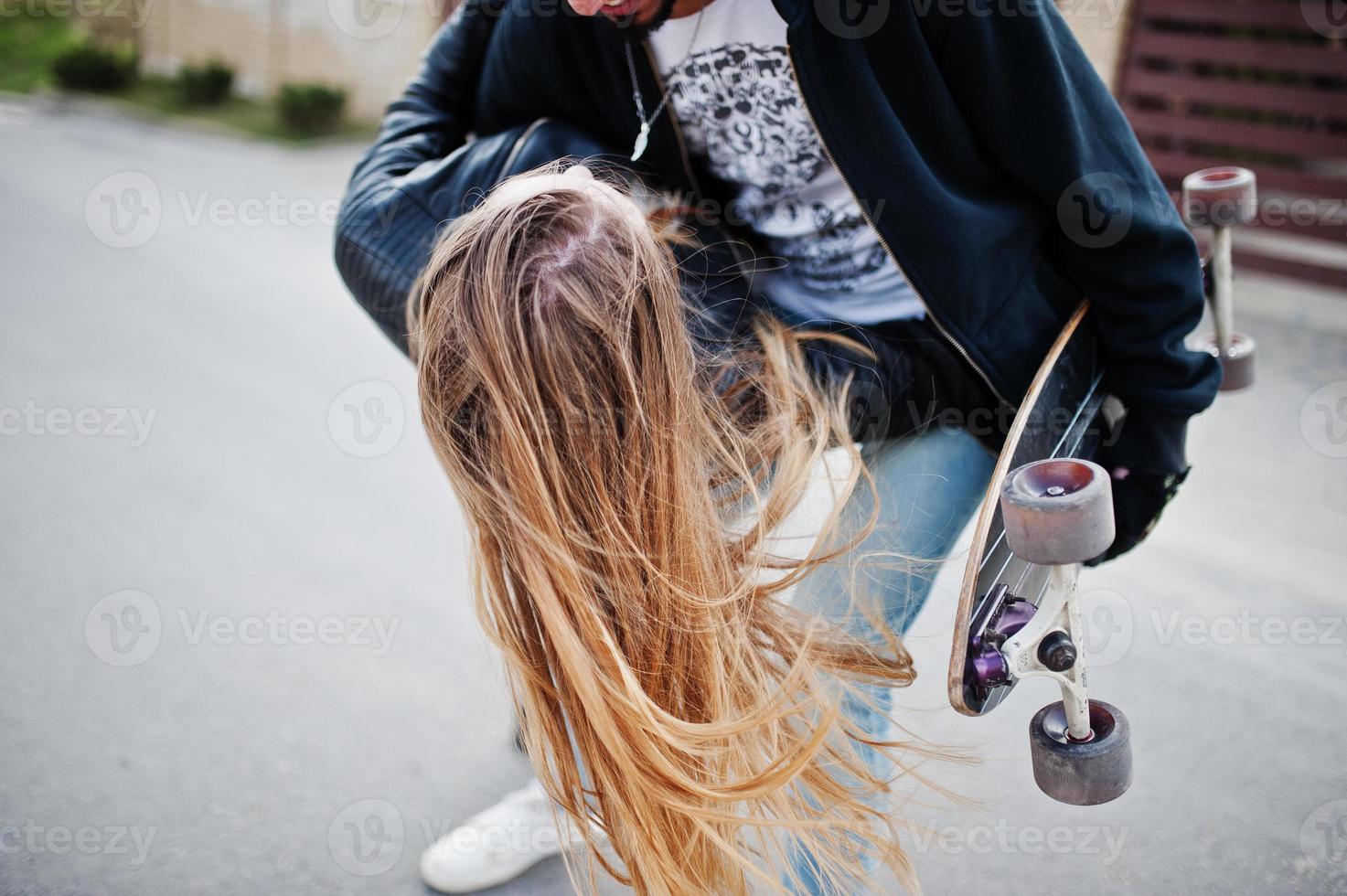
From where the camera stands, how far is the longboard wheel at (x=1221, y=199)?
68.0 inches

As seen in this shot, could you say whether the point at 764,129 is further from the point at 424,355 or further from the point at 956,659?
the point at 956,659

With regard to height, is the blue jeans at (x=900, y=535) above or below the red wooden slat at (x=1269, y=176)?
above

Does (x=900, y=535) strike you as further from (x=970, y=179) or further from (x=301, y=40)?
(x=301, y=40)

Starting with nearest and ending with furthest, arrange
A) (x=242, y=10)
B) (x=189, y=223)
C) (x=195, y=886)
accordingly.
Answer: (x=195, y=886) → (x=189, y=223) → (x=242, y=10)

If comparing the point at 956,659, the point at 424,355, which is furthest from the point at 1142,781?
the point at 424,355

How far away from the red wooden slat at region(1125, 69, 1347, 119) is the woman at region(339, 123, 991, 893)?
4686 mm

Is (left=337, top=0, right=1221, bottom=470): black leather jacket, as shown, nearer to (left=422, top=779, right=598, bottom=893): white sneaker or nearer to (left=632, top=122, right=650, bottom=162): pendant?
(left=632, top=122, right=650, bottom=162): pendant

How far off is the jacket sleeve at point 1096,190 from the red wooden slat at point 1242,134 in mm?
4491

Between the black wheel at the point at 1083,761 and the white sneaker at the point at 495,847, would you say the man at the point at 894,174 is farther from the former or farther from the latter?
the white sneaker at the point at 495,847

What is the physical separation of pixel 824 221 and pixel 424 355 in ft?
2.12

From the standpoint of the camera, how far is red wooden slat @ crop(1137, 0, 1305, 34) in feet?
16.8

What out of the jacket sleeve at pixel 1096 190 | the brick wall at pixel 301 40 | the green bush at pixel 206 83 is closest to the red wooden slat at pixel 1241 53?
the jacket sleeve at pixel 1096 190

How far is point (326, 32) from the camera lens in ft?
36.6

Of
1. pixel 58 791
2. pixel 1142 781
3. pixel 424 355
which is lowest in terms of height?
pixel 58 791
